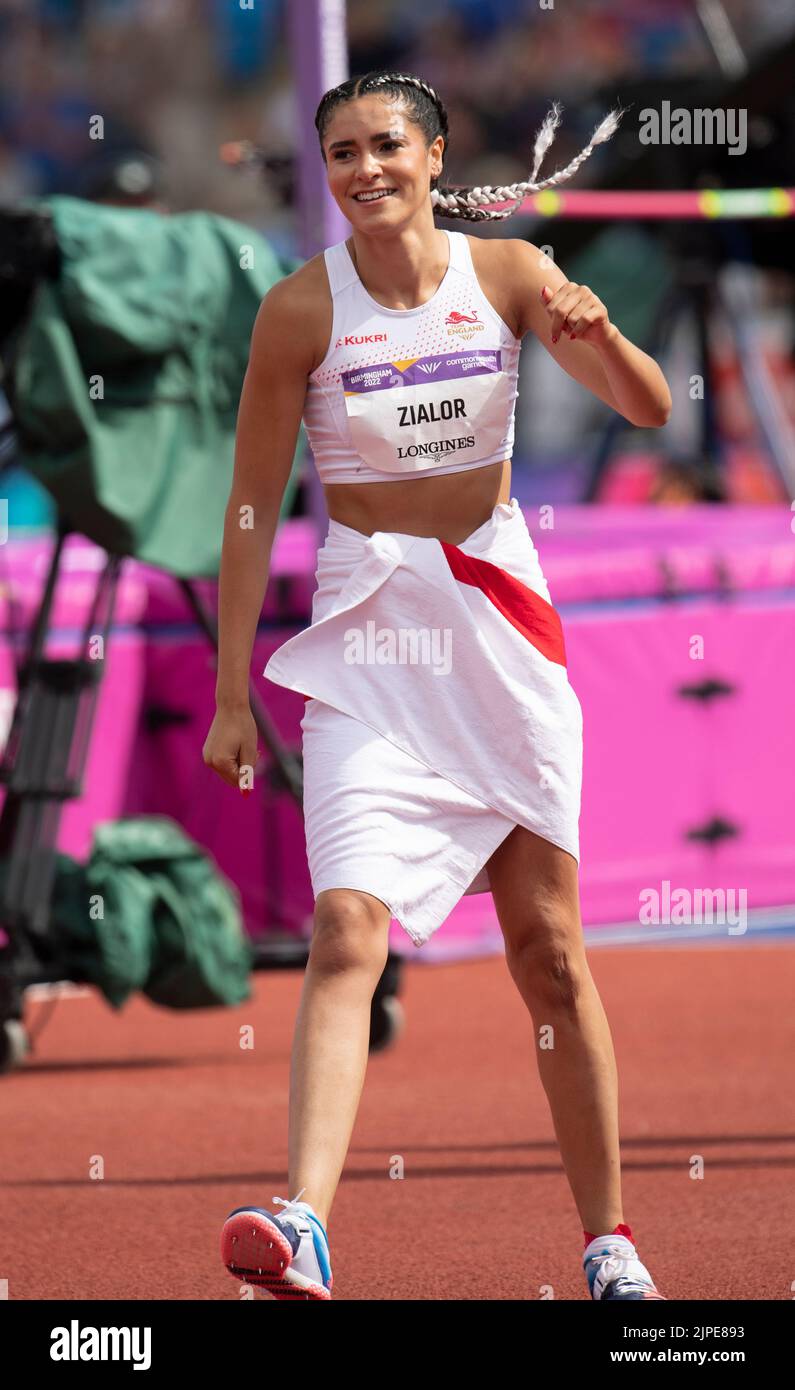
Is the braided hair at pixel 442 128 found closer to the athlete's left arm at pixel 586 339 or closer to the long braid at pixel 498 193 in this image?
the long braid at pixel 498 193

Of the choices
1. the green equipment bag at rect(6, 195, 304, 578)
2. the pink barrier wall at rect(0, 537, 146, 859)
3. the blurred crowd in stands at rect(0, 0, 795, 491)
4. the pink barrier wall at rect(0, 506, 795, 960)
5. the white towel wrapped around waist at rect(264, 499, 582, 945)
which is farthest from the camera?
the blurred crowd in stands at rect(0, 0, 795, 491)

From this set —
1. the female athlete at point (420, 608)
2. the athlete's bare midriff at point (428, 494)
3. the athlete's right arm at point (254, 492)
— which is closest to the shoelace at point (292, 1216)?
the female athlete at point (420, 608)

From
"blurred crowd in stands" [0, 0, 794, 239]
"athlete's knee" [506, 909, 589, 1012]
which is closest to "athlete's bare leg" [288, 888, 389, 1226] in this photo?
"athlete's knee" [506, 909, 589, 1012]

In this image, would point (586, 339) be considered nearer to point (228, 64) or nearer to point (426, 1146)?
point (426, 1146)

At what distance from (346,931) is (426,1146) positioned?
2.29 meters

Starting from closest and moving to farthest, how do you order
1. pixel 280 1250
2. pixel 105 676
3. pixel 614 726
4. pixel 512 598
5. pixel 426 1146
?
pixel 280 1250
pixel 512 598
pixel 426 1146
pixel 105 676
pixel 614 726

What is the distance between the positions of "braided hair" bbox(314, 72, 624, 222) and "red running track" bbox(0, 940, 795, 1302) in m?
1.92

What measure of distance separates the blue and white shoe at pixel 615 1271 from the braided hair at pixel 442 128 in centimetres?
170

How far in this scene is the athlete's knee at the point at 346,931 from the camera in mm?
3455

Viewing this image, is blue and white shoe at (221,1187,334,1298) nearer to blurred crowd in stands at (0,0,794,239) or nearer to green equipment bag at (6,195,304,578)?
green equipment bag at (6,195,304,578)

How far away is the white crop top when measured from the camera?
141 inches

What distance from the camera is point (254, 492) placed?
366 cm

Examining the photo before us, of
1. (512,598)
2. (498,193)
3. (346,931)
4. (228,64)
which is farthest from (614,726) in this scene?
(228,64)
